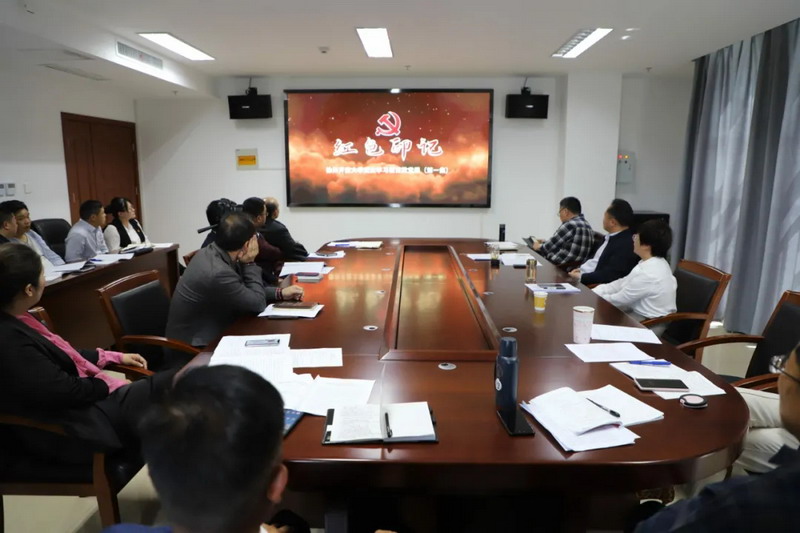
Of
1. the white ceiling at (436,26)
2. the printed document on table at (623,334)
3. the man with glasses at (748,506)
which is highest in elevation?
the white ceiling at (436,26)

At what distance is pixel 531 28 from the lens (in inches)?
167

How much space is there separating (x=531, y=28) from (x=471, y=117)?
219 centimetres

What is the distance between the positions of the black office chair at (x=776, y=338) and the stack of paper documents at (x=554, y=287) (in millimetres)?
667

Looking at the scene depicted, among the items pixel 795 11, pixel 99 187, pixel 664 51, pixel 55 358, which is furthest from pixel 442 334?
pixel 99 187

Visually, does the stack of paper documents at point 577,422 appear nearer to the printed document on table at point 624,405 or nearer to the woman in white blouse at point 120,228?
the printed document on table at point 624,405

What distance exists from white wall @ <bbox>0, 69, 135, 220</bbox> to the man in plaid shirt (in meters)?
4.85

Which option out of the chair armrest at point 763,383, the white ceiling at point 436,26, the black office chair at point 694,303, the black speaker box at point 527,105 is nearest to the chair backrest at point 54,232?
the white ceiling at point 436,26

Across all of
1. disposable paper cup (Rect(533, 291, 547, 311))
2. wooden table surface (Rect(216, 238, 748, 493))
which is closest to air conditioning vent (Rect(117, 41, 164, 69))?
wooden table surface (Rect(216, 238, 748, 493))

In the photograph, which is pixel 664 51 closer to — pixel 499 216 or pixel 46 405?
pixel 499 216

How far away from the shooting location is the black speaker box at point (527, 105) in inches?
245

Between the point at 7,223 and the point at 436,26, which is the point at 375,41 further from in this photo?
the point at 7,223

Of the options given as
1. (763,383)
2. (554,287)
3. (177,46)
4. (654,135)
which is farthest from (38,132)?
(654,135)

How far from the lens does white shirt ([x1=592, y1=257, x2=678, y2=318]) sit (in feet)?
9.07

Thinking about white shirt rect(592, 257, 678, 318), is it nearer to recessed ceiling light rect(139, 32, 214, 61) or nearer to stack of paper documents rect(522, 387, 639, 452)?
stack of paper documents rect(522, 387, 639, 452)
